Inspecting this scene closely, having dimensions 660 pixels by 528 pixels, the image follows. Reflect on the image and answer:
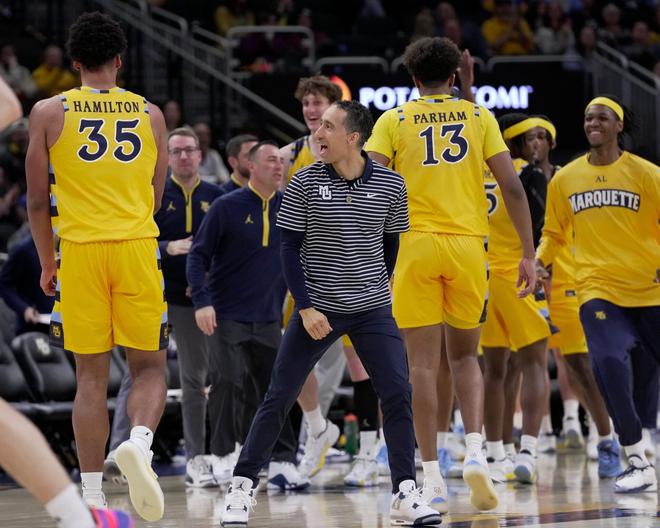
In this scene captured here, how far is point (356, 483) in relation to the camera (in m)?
8.54

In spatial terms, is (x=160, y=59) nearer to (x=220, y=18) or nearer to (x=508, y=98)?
(x=220, y=18)

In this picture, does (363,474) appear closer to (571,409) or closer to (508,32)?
(571,409)

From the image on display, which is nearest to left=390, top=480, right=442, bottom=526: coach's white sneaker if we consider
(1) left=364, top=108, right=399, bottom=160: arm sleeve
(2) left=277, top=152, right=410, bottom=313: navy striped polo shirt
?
(2) left=277, top=152, right=410, bottom=313: navy striped polo shirt

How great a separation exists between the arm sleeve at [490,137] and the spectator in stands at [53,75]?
9.52 m

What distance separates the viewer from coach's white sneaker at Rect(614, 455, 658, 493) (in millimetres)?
7852

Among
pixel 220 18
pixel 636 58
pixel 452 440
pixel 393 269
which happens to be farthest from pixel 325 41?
pixel 393 269

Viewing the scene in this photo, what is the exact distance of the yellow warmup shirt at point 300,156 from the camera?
9023mm

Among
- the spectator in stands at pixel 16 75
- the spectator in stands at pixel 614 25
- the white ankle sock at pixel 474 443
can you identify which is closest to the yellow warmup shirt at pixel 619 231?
the white ankle sock at pixel 474 443

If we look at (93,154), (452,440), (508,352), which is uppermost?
(93,154)

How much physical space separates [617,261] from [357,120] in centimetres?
222

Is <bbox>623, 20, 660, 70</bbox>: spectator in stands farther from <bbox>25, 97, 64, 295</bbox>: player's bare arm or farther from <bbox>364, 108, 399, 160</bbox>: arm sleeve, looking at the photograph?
<bbox>25, 97, 64, 295</bbox>: player's bare arm

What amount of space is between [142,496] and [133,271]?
1071mm

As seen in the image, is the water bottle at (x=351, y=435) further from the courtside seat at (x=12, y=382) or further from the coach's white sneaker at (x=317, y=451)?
the courtside seat at (x=12, y=382)

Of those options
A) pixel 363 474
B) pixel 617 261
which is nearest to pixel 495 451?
pixel 363 474
